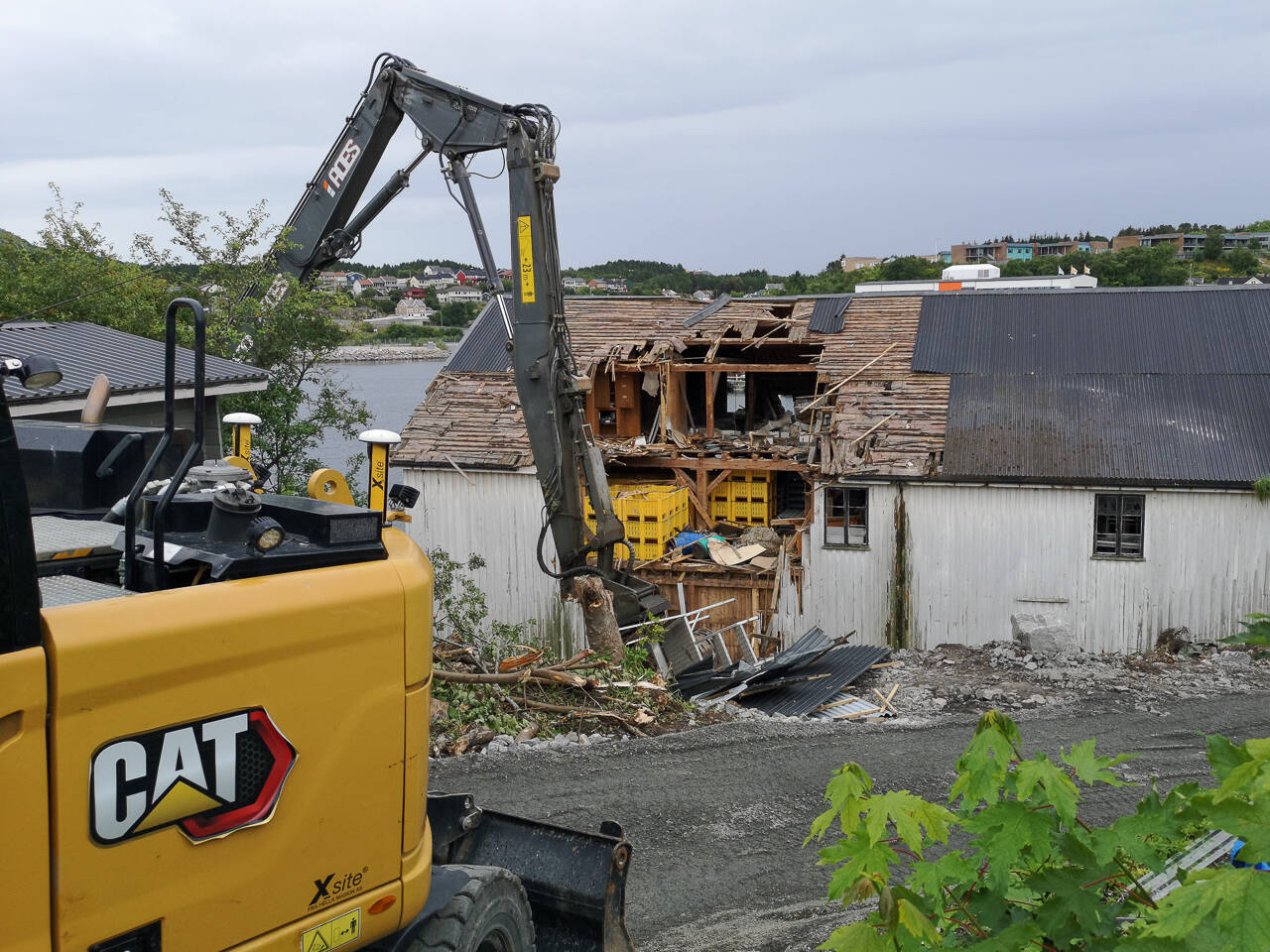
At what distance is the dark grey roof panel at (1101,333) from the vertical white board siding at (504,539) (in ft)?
29.3

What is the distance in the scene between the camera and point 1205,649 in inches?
705

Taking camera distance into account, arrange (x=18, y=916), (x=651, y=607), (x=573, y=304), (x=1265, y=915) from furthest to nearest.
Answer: (x=573, y=304)
(x=651, y=607)
(x=18, y=916)
(x=1265, y=915)

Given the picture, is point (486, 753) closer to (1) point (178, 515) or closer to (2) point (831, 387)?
(1) point (178, 515)

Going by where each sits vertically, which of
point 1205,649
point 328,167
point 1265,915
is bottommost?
point 1205,649

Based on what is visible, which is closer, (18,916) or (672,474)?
(18,916)

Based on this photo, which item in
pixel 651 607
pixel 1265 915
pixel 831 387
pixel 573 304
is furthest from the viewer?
pixel 573 304

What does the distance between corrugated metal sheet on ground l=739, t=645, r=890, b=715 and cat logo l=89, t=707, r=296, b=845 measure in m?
11.6

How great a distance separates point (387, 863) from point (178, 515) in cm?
166

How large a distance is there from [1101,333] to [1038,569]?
646 centimetres

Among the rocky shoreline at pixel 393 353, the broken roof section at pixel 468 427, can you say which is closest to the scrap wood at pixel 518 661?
the broken roof section at pixel 468 427

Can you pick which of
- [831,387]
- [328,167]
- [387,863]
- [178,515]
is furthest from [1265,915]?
[831,387]

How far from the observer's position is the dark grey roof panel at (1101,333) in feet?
70.1

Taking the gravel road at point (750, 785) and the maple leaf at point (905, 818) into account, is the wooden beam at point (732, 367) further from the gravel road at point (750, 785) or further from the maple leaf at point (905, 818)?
the maple leaf at point (905, 818)

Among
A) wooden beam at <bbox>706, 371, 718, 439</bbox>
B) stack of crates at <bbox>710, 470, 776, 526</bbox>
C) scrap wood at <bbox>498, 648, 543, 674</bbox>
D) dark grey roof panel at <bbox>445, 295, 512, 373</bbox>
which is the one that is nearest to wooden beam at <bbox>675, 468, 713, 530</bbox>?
stack of crates at <bbox>710, 470, 776, 526</bbox>
